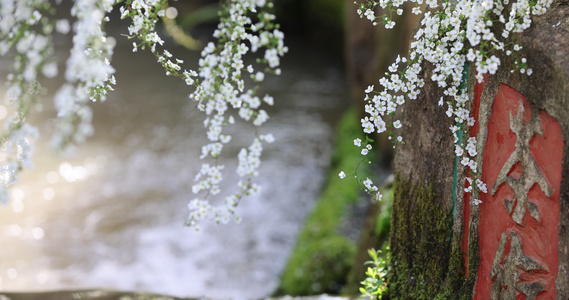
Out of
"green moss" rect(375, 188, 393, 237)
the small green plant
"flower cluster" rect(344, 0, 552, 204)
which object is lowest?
the small green plant

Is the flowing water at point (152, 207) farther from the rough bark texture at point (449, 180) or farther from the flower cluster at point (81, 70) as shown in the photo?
the flower cluster at point (81, 70)

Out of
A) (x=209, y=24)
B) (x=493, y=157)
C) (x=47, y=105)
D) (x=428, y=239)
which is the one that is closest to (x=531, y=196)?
(x=493, y=157)

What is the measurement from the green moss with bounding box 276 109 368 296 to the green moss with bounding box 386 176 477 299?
1803mm

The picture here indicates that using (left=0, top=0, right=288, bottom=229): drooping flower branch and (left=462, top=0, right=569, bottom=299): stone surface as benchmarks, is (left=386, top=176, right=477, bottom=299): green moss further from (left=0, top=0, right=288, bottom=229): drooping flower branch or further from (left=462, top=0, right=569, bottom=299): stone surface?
(left=0, top=0, right=288, bottom=229): drooping flower branch

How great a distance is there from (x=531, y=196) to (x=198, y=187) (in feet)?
4.34

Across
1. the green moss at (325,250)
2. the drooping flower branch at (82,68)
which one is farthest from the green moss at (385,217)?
the drooping flower branch at (82,68)

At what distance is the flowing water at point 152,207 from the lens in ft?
18.5

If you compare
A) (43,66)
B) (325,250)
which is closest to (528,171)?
(43,66)

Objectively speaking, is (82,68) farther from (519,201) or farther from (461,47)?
(519,201)

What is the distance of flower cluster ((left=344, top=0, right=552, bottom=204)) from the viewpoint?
7.04ft

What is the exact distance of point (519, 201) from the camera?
7.43ft

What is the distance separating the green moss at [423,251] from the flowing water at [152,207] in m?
2.56

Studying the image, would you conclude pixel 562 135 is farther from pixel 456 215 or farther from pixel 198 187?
pixel 198 187

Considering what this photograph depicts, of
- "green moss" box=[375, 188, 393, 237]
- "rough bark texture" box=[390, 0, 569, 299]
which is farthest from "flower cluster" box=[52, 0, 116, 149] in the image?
"green moss" box=[375, 188, 393, 237]
